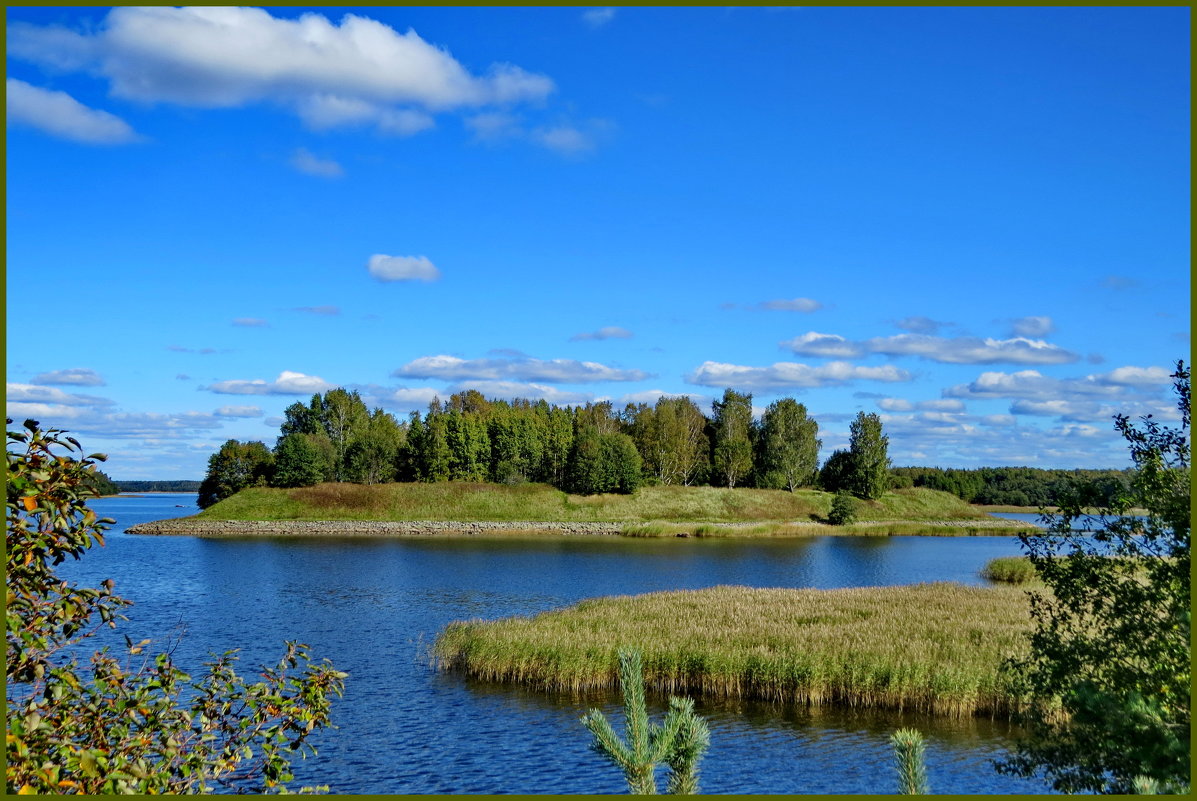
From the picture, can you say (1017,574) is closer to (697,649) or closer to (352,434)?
(697,649)

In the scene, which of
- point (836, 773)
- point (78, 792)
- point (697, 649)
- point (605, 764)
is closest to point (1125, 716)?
point (78, 792)

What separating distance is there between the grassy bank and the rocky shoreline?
11.8ft

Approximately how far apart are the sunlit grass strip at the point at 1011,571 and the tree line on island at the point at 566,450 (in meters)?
66.1

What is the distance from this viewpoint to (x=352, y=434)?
14912 centimetres

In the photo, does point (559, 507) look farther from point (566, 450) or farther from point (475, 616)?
point (475, 616)

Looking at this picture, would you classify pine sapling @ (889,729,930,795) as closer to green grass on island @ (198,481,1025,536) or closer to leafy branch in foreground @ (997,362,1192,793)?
leafy branch in foreground @ (997,362,1192,793)

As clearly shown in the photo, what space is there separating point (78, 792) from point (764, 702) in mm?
22064

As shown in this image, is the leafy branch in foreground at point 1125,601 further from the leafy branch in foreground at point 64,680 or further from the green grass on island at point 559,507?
the green grass on island at point 559,507

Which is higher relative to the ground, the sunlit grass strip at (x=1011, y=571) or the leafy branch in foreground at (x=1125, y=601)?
the leafy branch in foreground at (x=1125, y=601)

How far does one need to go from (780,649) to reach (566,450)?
10692cm

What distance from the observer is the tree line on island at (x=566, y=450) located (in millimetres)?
126000

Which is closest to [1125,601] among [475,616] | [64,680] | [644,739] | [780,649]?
[644,739]

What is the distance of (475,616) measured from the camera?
41.5 meters

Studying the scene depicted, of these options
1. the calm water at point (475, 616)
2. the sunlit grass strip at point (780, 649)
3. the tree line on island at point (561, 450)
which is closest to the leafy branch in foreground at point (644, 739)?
the calm water at point (475, 616)
